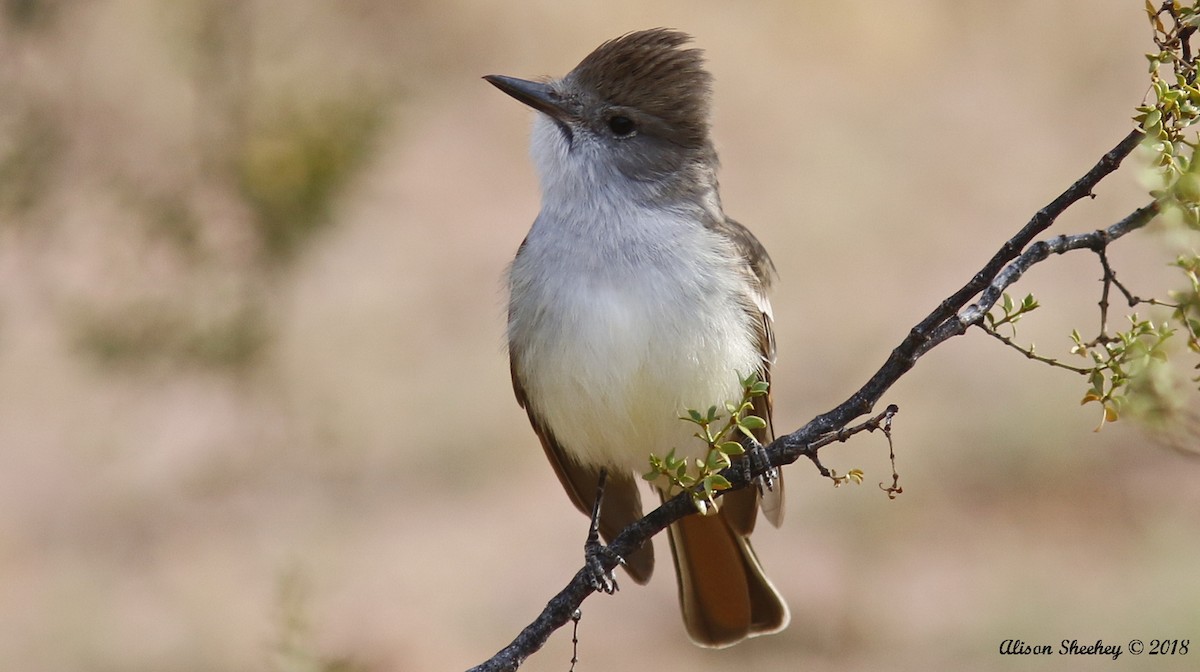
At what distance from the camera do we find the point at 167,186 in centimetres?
620

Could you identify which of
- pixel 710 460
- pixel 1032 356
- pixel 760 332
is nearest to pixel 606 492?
pixel 760 332

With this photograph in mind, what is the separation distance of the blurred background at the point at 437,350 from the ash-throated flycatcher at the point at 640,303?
148 cm

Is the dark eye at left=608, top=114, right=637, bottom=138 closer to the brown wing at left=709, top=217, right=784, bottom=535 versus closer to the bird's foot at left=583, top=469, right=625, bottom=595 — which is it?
the brown wing at left=709, top=217, right=784, bottom=535

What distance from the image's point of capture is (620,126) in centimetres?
414

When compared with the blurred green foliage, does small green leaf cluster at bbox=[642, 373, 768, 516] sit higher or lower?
lower

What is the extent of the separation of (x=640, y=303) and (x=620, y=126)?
2.30 feet

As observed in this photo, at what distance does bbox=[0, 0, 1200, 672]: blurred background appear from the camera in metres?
6.07

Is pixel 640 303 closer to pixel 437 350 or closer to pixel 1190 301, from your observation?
pixel 1190 301

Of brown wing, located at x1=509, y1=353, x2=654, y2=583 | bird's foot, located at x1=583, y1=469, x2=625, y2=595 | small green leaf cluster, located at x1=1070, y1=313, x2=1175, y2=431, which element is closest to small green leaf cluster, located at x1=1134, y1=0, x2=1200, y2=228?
small green leaf cluster, located at x1=1070, y1=313, x2=1175, y2=431

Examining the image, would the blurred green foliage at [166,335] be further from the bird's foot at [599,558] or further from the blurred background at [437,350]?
the bird's foot at [599,558]

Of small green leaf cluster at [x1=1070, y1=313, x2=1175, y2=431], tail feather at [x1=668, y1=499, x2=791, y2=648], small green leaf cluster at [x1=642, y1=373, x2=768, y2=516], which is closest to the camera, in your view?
small green leaf cluster at [x1=1070, y1=313, x2=1175, y2=431]

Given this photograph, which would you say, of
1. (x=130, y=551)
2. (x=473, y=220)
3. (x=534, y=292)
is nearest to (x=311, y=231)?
(x=534, y=292)

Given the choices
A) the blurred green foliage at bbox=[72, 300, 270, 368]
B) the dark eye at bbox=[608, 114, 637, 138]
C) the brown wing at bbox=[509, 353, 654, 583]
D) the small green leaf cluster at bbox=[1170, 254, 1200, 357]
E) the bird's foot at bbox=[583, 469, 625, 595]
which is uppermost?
the blurred green foliage at bbox=[72, 300, 270, 368]

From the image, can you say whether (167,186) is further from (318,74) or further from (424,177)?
(424,177)
